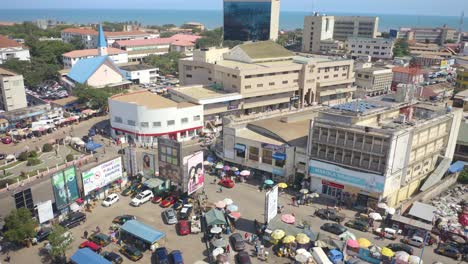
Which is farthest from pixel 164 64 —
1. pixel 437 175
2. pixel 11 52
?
pixel 437 175

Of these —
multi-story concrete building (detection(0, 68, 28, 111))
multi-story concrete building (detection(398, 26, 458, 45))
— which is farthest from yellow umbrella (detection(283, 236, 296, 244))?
multi-story concrete building (detection(398, 26, 458, 45))

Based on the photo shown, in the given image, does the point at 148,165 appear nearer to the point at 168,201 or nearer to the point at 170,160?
the point at 170,160

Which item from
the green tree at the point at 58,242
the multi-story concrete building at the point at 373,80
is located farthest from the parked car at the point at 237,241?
the multi-story concrete building at the point at 373,80

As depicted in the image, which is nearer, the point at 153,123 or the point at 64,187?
the point at 64,187

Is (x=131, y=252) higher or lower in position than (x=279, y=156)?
lower

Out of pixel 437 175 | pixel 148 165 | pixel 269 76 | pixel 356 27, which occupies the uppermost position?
pixel 356 27

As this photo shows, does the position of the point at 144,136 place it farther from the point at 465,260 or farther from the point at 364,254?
the point at 465,260
